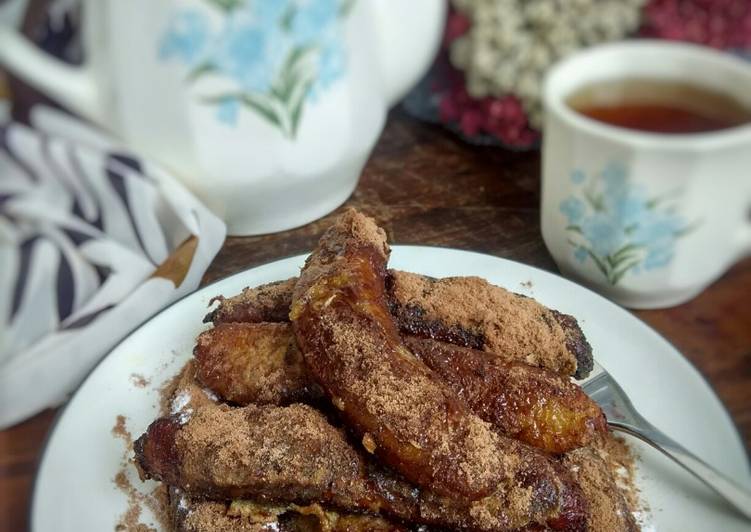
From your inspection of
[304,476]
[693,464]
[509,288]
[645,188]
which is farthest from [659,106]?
[304,476]

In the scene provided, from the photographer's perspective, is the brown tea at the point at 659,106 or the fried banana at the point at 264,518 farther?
the brown tea at the point at 659,106

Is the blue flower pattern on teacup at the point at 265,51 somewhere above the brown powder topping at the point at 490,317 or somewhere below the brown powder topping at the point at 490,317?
above

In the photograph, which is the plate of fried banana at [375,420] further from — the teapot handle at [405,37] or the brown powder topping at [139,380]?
the teapot handle at [405,37]

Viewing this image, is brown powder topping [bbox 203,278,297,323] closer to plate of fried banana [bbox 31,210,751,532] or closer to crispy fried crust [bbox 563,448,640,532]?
plate of fried banana [bbox 31,210,751,532]

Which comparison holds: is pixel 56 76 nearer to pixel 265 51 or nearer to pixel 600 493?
pixel 265 51

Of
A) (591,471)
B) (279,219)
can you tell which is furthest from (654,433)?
(279,219)

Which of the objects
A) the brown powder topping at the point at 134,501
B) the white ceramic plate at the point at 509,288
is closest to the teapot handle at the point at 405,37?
the white ceramic plate at the point at 509,288

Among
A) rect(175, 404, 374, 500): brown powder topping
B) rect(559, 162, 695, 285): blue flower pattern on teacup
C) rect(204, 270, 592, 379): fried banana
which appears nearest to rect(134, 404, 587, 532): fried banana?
rect(175, 404, 374, 500): brown powder topping

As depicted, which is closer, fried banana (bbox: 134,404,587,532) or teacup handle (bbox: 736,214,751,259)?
fried banana (bbox: 134,404,587,532)
